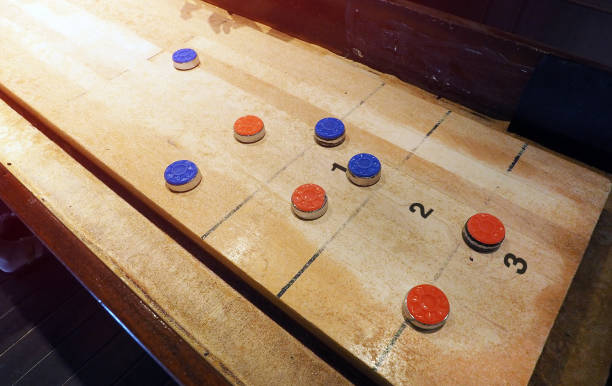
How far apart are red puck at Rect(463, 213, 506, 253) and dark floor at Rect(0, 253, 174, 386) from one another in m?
2.44

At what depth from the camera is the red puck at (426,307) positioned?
1.42 metres

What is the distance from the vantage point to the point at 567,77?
73.6 inches

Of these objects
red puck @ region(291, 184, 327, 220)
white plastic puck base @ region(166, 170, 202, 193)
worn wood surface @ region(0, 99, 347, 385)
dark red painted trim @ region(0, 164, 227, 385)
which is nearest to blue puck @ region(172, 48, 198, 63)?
worn wood surface @ region(0, 99, 347, 385)

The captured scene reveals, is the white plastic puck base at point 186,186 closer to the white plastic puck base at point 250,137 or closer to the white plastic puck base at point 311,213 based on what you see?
the white plastic puck base at point 250,137

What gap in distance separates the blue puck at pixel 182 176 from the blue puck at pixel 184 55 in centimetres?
Answer: 94

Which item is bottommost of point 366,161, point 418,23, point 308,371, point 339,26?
point 308,371

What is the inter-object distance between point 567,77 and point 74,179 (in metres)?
2.68

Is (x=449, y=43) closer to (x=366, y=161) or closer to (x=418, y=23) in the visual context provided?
(x=418, y=23)

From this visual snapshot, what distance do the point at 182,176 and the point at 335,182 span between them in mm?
763

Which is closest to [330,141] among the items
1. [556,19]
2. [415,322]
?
[415,322]

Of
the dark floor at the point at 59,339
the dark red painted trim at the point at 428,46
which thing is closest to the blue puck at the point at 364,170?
the dark red painted trim at the point at 428,46

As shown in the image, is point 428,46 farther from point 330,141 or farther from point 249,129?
point 249,129

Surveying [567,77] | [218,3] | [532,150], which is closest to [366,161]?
[532,150]

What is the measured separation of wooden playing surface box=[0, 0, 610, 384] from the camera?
1467 mm
